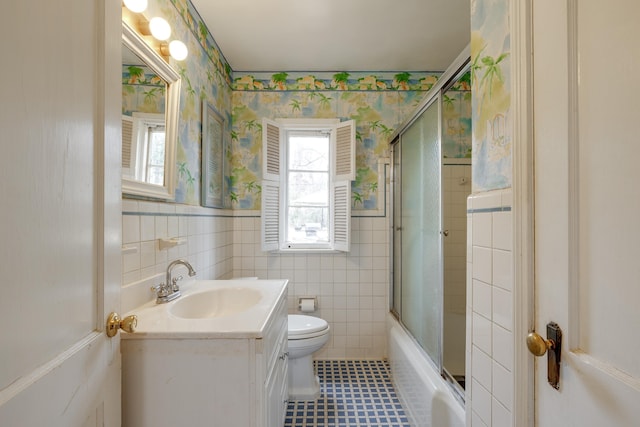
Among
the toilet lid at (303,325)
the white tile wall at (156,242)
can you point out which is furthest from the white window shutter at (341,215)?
the white tile wall at (156,242)

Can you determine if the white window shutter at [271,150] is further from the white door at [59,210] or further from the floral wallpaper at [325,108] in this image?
the white door at [59,210]

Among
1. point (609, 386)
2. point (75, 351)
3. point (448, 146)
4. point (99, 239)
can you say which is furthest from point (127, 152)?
point (448, 146)

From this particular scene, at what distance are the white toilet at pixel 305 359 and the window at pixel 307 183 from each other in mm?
674

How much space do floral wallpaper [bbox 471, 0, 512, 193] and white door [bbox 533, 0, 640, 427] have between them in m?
0.12

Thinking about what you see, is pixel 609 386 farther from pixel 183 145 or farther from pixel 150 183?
pixel 183 145

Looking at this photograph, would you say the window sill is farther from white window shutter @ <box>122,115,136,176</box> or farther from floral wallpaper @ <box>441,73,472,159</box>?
white window shutter @ <box>122,115,136,176</box>

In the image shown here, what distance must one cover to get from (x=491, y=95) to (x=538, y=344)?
659 mm

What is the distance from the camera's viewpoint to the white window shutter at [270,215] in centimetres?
232

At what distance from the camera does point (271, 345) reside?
1.12 m

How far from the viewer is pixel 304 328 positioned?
6.20 feet

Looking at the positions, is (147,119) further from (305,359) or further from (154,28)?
(305,359)

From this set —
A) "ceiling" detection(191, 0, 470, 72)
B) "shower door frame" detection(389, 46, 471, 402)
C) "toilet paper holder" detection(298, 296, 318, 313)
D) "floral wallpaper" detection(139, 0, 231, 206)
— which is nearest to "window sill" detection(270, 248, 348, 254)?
"toilet paper holder" detection(298, 296, 318, 313)

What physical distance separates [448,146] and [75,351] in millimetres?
1909

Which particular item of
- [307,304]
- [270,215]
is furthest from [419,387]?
[270,215]
